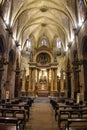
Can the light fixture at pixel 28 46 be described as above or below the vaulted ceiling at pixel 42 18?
below

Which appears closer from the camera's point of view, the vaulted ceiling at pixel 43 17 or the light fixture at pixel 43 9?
the vaulted ceiling at pixel 43 17

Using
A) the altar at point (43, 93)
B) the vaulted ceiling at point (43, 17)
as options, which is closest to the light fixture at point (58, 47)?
the vaulted ceiling at point (43, 17)

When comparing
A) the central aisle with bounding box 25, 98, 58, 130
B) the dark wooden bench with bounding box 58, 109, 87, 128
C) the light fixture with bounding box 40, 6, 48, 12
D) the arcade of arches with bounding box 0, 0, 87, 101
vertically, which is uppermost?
the light fixture with bounding box 40, 6, 48, 12

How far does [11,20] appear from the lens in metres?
20.0

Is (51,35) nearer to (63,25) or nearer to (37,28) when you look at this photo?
(37,28)

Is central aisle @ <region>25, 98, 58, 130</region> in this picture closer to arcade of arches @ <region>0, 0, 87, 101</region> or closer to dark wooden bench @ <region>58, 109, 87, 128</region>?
dark wooden bench @ <region>58, 109, 87, 128</region>

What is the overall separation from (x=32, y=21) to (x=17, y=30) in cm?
380

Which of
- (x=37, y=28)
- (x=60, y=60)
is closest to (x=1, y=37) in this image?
(x=37, y=28)

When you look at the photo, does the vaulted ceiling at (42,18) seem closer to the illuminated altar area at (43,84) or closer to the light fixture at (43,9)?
the light fixture at (43,9)

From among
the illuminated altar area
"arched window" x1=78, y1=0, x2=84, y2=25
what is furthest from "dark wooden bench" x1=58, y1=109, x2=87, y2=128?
the illuminated altar area

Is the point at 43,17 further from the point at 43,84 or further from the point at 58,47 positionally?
the point at 43,84

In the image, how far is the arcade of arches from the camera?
17391 millimetres

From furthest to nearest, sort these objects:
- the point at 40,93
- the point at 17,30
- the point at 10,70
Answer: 1. the point at 40,93
2. the point at 17,30
3. the point at 10,70

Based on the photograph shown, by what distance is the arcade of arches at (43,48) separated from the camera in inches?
685
